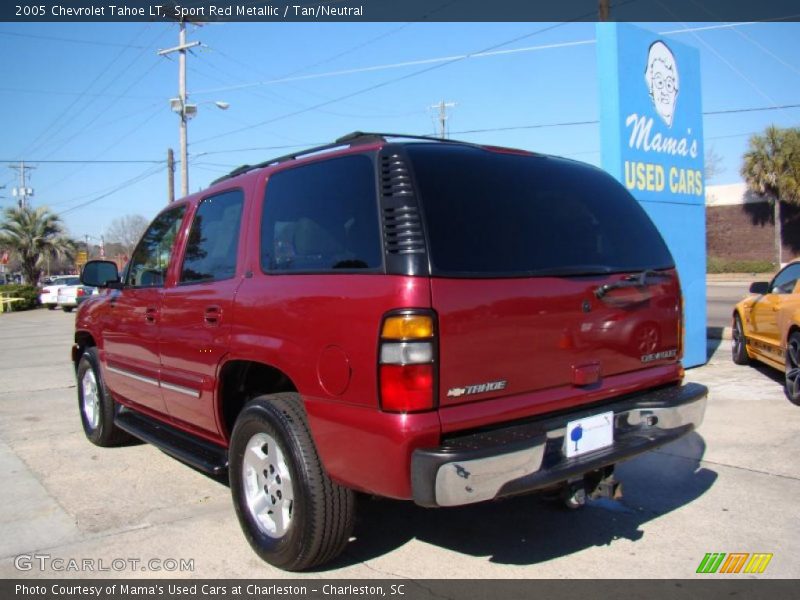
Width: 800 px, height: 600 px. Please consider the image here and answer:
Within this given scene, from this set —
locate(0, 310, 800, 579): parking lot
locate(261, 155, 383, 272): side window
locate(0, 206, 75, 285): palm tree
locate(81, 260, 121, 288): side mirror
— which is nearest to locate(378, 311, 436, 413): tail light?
locate(261, 155, 383, 272): side window

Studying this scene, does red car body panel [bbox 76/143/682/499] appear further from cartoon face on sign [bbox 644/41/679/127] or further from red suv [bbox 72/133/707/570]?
cartoon face on sign [bbox 644/41/679/127]

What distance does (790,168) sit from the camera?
36.5 meters

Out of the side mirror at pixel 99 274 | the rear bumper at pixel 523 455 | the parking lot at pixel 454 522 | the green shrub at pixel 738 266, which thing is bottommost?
the parking lot at pixel 454 522

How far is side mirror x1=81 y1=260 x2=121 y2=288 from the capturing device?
17.6 ft

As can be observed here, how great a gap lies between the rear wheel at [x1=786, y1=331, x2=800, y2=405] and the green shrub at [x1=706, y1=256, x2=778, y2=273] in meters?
33.8

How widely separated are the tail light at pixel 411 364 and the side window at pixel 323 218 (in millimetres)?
331

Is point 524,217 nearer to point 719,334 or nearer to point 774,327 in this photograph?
point 774,327

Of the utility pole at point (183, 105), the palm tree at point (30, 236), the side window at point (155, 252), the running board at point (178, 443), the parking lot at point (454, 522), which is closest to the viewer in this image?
the parking lot at point (454, 522)

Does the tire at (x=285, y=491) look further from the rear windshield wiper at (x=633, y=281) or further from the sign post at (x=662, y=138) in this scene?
the sign post at (x=662, y=138)

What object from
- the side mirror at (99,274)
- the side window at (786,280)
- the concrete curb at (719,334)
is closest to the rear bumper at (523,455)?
the side mirror at (99,274)

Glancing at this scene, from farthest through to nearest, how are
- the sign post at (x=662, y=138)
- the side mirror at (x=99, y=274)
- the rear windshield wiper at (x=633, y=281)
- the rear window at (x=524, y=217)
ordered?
the sign post at (x=662, y=138) → the side mirror at (x=99, y=274) → the rear windshield wiper at (x=633, y=281) → the rear window at (x=524, y=217)

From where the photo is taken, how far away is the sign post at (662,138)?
7.98 m
